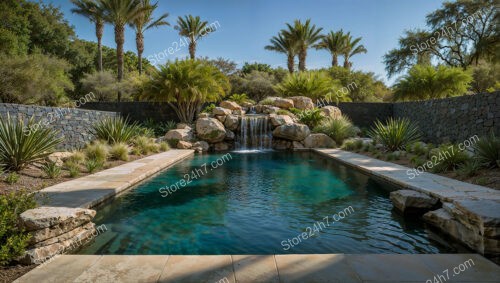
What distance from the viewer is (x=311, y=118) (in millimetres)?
16109

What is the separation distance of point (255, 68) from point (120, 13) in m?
18.3

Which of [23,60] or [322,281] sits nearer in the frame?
[322,281]

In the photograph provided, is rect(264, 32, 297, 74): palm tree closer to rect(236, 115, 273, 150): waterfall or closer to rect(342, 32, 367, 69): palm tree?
rect(342, 32, 367, 69): palm tree

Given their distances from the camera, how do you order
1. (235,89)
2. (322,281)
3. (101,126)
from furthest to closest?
(235,89) → (101,126) → (322,281)

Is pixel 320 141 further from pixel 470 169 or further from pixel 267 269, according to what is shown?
pixel 267 269

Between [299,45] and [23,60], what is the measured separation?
1942 cm

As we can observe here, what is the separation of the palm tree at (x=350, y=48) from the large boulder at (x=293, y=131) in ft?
55.5

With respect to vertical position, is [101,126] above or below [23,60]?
below

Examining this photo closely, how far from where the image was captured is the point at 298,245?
3760mm

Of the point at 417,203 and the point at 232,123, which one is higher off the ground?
the point at 232,123

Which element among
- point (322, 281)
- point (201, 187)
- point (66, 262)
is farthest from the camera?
point (201, 187)

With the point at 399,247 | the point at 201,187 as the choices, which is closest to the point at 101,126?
the point at 201,187

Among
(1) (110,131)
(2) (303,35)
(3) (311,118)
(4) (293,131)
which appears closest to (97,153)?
(1) (110,131)

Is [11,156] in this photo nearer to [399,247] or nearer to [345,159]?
[399,247]
